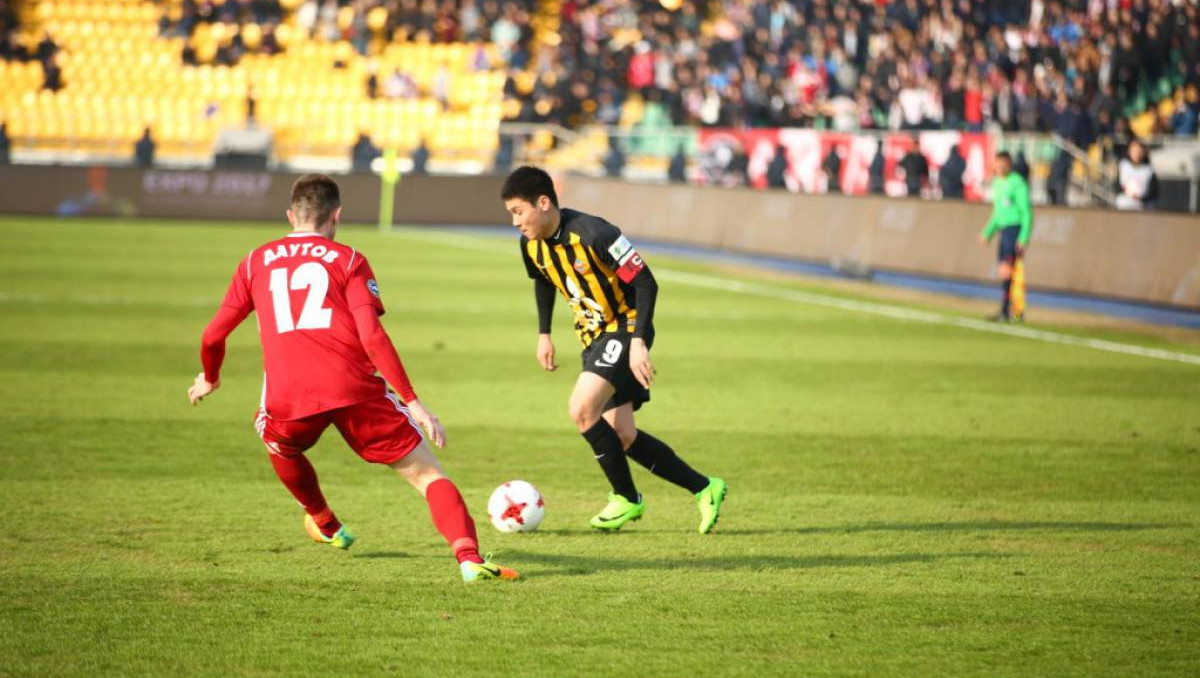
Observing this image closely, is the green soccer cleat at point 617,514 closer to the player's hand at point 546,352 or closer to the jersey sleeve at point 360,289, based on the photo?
the player's hand at point 546,352

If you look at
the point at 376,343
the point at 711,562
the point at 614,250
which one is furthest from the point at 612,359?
the point at 376,343

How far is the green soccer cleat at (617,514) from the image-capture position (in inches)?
307

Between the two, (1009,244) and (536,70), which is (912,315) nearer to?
(1009,244)

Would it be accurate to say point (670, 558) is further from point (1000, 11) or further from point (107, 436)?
point (1000, 11)

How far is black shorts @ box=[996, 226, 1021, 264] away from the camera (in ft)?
60.8

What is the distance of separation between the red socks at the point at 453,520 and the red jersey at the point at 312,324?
1.67 ft

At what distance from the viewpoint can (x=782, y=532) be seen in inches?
307

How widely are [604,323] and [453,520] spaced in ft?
5.43

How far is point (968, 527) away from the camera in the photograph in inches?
314

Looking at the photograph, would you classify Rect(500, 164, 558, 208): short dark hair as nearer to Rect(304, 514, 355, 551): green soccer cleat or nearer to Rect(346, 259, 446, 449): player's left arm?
Rect(346, 259, 446, 449): player's left arm

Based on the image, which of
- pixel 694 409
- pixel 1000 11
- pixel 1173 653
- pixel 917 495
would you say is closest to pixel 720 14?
pixel 1000 11

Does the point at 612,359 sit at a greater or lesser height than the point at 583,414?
greater

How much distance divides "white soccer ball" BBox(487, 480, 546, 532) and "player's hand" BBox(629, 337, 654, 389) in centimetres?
91

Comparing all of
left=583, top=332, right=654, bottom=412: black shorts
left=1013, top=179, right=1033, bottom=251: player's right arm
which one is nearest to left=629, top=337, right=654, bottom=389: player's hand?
left=583, top=332, right=654, bottom=412: black shorts
